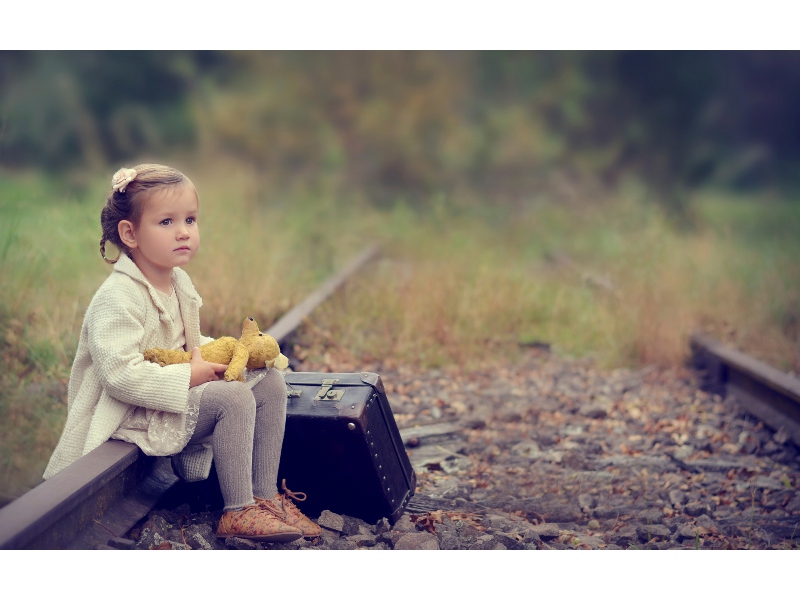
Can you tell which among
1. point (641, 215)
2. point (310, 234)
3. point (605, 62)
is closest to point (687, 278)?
point (641, 215)

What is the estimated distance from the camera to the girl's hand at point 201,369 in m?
2.53

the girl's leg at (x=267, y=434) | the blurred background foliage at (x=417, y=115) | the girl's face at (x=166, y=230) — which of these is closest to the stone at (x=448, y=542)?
the girl's leg at (x=267, y=434)

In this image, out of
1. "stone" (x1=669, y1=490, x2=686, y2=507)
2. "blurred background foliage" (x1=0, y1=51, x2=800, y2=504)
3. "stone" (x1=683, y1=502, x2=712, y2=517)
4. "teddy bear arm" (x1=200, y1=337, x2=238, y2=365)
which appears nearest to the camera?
"teddy bear arm" (x1=200, y1=337, x2=238, y2=365)

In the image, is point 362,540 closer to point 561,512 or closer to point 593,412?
point 561,512

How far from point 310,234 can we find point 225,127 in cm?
669

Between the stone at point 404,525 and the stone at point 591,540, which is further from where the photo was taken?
the stone at point 591,540

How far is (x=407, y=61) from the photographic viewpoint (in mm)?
17438

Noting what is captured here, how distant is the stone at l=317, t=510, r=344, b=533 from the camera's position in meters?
2.82

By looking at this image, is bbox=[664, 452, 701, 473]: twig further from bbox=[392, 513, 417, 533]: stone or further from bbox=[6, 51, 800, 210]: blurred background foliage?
bbox=[6, 51, 800, 210]: blurred background foliage

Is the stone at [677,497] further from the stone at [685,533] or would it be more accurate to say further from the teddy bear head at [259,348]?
the teddy bear head at [259,348]

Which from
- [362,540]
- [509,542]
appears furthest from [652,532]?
[362,540]

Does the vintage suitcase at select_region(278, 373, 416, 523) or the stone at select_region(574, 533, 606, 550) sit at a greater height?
the vintage suitcase at select_region(278, 373, 416, 523)

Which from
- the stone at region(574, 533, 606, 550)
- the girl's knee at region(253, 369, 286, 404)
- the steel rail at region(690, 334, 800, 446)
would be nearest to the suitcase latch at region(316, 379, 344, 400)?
the girl's knee at region(253, 369, 286, 404)

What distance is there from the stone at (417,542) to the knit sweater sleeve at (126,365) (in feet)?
2.84
